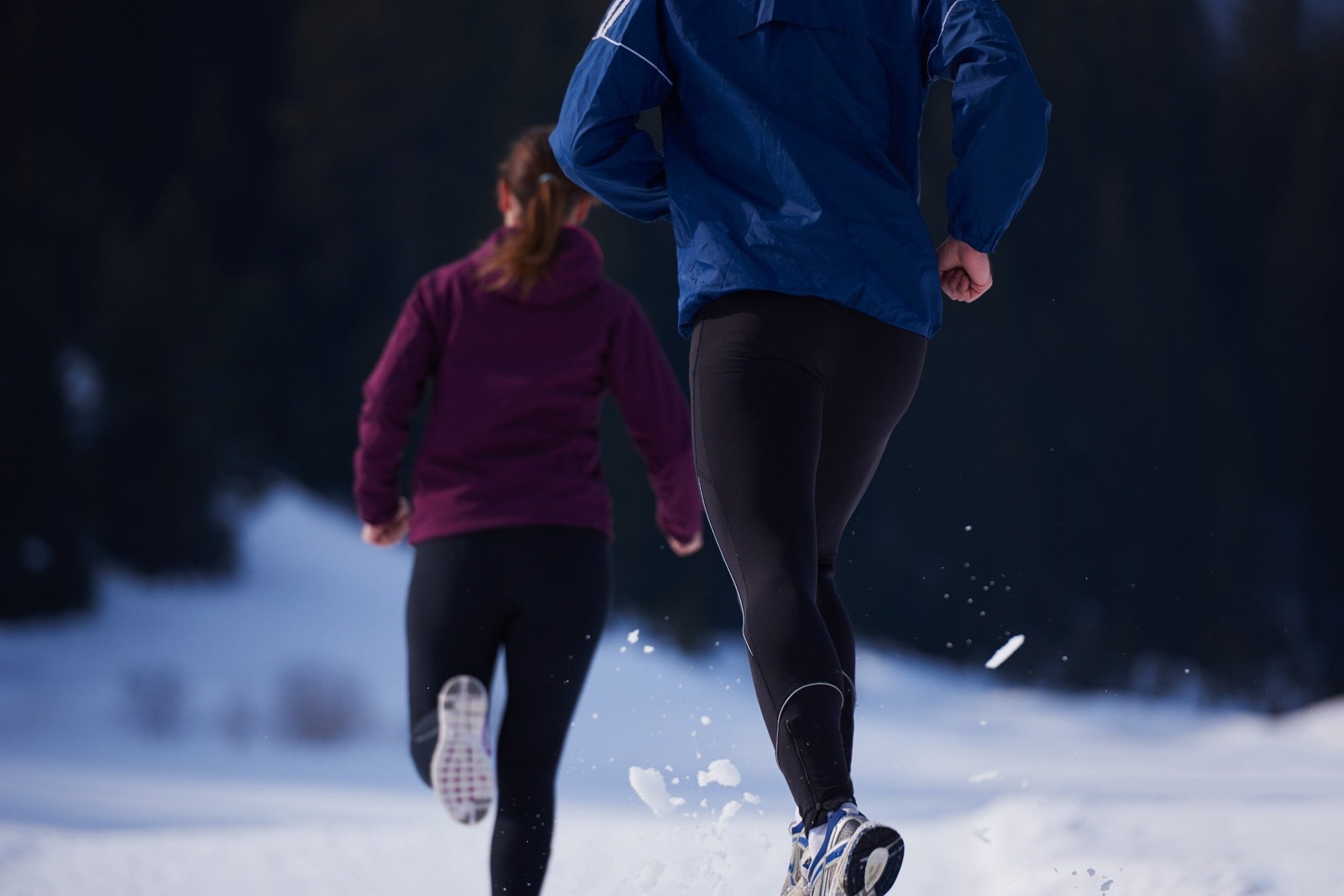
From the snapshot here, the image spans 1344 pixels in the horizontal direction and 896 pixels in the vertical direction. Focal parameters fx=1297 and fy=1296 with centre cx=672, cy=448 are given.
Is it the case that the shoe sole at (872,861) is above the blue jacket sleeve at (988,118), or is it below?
below

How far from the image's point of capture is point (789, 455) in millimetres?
1062

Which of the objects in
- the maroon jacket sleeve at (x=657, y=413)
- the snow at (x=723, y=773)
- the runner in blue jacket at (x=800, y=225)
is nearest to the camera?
the runner in blue jacket at (x=800, y=225)

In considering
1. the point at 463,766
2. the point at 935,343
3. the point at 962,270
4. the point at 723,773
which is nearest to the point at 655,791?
the point at 723,773

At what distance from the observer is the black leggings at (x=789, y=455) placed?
1021mm

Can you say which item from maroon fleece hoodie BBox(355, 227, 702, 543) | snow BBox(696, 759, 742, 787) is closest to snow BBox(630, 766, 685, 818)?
snow BBox(696, 759, 742, 787)

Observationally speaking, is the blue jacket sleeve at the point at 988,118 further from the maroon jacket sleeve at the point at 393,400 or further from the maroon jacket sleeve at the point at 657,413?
the maroon jacket sleeve at the point at 393,400

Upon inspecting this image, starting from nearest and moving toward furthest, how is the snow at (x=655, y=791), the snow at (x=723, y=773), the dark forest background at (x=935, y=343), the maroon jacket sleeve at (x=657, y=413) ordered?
the snow at (x=723, y=773) → the snow at (x=655, y=791) → the maroon jacket sleeve at (x=657, y=413) → the dark forest background at (x=935, y=343)

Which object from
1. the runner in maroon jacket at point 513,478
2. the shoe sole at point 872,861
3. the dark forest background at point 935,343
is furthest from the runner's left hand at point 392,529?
the dark forest background at point 935,343

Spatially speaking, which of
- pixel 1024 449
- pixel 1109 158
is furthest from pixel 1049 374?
pixel 1109 158

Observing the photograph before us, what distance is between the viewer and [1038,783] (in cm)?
300

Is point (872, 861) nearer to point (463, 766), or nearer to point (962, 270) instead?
point (962, 270)

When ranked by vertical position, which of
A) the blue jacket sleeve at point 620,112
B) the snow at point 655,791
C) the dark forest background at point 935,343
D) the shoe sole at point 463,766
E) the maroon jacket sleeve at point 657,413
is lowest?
the dark forest background at point 935,343

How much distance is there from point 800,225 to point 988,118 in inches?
7.4

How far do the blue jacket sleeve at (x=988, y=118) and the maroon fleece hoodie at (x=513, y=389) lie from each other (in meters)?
0.67
